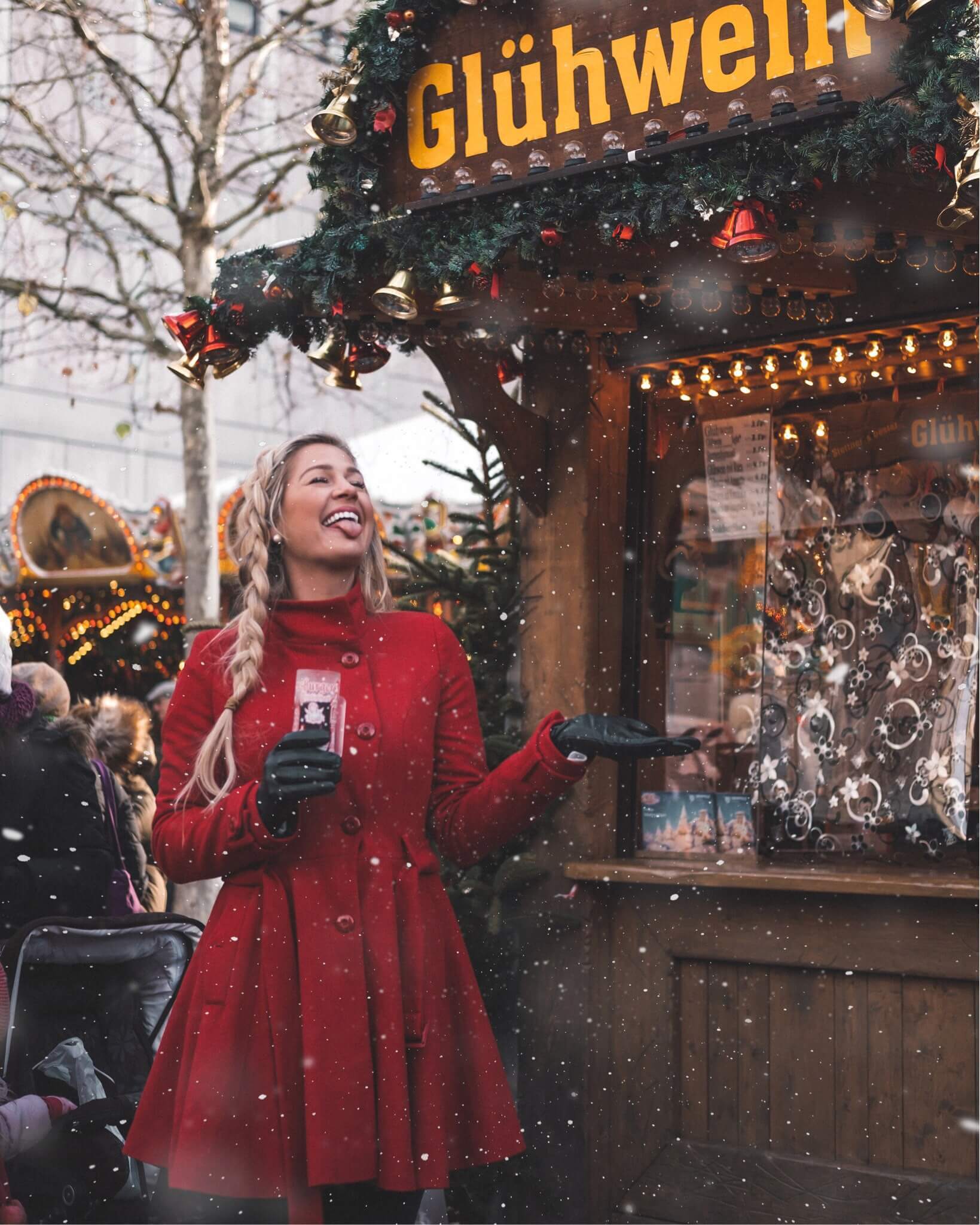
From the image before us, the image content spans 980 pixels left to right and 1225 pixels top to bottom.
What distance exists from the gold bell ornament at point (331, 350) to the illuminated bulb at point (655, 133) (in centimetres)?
144

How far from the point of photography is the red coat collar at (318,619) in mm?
3479

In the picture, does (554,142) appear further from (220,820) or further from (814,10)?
(220,820)

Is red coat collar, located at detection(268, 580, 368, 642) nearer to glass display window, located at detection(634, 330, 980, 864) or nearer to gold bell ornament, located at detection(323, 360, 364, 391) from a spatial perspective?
gold bell ornament, located at detection(323, 360, 364, 391)

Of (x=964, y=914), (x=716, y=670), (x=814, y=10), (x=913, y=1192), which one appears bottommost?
(x=913, y=1192)

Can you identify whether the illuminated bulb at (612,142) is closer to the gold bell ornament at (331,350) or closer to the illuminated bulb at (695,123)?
the illuminated bulb at (695,123)

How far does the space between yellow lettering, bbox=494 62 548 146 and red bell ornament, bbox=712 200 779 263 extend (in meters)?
0.82

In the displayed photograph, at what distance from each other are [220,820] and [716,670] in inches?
120

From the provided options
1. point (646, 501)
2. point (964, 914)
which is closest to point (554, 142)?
point (646, 501)

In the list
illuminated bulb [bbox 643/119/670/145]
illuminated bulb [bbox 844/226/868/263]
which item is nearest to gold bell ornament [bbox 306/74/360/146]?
illuminated bulb [bbox 643/119/670/145]

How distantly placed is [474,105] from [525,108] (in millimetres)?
202

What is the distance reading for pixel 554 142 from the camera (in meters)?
4.39

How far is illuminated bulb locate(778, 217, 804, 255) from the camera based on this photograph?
4066mm

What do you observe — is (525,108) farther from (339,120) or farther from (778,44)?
(778,44)

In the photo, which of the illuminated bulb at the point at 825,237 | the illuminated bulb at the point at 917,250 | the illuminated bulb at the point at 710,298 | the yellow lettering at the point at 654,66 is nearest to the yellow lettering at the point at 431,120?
the yellow lettering at the point at 654,66
